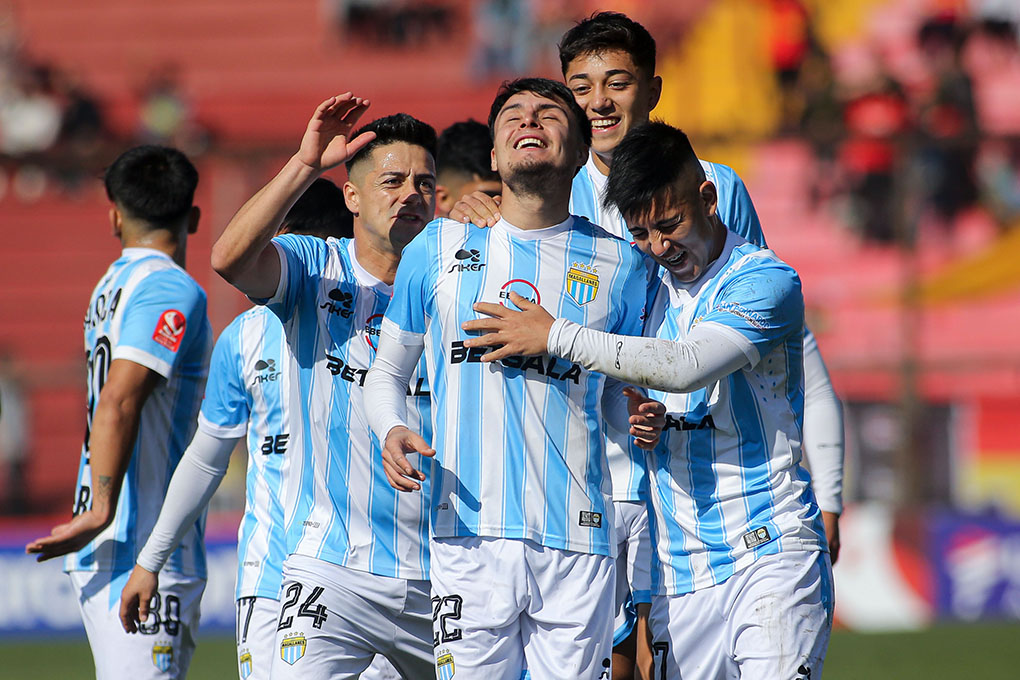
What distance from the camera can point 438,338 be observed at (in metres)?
3.70

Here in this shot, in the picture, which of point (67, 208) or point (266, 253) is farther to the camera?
point (67, 208)

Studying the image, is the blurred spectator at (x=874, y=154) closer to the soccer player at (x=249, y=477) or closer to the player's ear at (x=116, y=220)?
the player's ear at (x=116, y=220)

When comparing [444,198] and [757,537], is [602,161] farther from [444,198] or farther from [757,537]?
[757,537]

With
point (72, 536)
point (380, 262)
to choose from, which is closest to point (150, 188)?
point (380, 262)

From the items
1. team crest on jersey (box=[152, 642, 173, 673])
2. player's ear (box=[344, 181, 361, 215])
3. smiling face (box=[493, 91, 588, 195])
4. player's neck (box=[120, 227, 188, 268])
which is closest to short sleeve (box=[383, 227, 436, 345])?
smiling face (box=[493, 91, 588, 195])

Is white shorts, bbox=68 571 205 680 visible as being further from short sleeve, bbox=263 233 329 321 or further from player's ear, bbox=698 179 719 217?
player's ear, bbox=698 179 719 217

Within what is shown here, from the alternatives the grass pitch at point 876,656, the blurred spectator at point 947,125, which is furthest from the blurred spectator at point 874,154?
the grass pitch at point 876,656

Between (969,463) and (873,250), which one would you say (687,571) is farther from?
(873,250)

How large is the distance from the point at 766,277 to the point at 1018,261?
14076mm

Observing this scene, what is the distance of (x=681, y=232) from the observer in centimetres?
380

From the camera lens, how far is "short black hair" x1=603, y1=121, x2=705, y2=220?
378 cm

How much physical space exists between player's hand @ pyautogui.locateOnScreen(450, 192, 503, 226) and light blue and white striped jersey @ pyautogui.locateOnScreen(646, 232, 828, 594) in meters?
0.67

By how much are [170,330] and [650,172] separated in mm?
2025

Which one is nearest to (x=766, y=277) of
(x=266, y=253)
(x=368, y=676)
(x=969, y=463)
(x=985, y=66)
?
(x=266, y=253)
